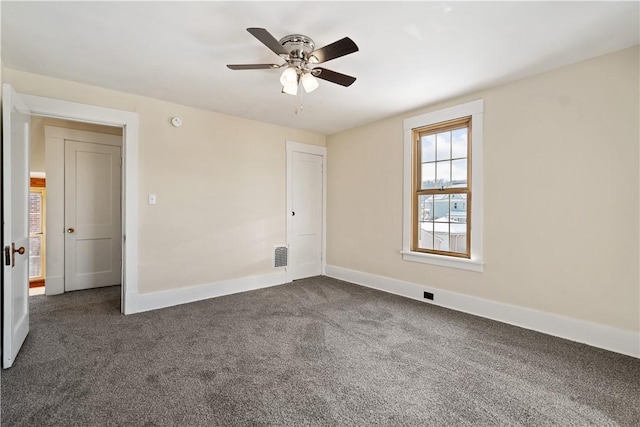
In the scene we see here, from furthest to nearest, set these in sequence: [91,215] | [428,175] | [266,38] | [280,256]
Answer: [280,256] → [91,215] → [428,175] → [266,38]

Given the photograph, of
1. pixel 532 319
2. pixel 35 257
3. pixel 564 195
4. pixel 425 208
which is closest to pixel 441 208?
pixel 425 208

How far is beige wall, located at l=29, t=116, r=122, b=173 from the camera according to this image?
4.32 metres

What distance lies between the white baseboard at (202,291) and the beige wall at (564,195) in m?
2.29

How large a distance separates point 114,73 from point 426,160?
358cm

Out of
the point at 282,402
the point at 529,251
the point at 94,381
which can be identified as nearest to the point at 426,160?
the point at 529,251

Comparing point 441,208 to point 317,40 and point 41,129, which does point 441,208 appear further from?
point 41,129

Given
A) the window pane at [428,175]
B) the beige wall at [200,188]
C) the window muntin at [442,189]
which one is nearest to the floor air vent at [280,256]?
the beige wall at [200,188]

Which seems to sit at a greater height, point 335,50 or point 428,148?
point 335,50

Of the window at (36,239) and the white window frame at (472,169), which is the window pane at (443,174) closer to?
the white window frame at (472,169)

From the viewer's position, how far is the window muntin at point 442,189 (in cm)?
356

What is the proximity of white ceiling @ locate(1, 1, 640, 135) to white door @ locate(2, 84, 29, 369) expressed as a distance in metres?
0.59

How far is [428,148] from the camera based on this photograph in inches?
156

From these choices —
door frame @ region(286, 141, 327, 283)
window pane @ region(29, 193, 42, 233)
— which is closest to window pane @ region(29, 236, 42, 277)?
window pane @ region(29, 193, 42, 233)

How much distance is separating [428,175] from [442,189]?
0.30m
